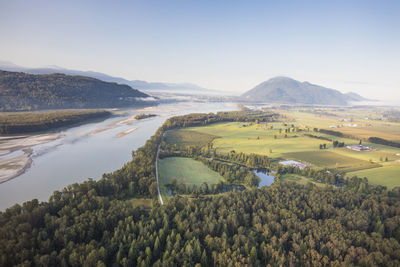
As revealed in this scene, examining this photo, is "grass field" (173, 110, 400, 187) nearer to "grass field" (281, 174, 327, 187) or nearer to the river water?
"grass field" (281, 174, 327, 187)

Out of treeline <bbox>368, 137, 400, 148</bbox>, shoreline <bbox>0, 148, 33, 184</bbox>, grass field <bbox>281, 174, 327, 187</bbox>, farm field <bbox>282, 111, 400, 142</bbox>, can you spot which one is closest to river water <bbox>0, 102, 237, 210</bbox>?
shoreline <bbox>0, 148, 33, 184</bbox>

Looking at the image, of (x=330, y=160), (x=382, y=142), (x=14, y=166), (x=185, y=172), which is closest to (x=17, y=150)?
(x=14, y=166)

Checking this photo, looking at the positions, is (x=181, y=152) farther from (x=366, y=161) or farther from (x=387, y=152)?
(x=387, y=152)

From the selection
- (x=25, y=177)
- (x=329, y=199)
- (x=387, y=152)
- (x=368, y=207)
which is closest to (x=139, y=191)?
(x=25, y=177)

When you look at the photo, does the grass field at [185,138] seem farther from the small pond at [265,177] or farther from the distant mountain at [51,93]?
the distant mountain at [51,93]

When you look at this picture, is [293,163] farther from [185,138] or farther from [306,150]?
[185,138]

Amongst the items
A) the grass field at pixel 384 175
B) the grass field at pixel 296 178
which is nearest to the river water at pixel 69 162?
the grass field at pixel 296 178
